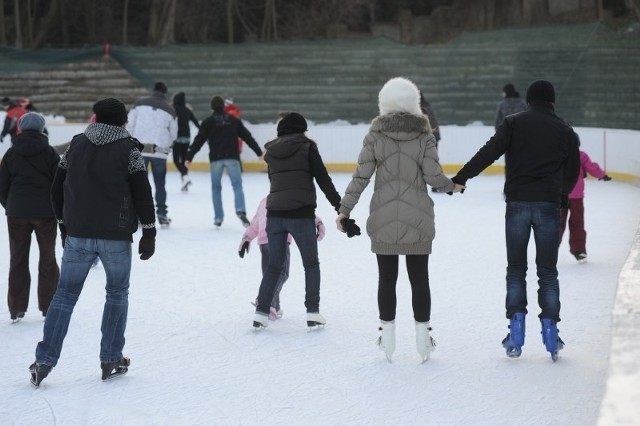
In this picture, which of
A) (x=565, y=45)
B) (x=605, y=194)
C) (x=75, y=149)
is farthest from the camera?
(x=565, y=45)

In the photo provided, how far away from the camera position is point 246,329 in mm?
7035

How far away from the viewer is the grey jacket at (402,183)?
5867 millimetres

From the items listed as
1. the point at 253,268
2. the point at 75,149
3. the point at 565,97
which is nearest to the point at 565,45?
the point at 565,97

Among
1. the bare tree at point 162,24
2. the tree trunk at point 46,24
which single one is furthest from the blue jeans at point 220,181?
the tree trunk at point 46,24

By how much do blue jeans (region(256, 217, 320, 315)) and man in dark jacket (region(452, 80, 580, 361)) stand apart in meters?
1.13

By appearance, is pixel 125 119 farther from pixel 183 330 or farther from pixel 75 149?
pixel 183 330

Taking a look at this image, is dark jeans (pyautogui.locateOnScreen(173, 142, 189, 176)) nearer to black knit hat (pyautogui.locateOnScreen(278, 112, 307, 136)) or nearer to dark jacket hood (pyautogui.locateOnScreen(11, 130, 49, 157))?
dark jacket hood (pyautogui.locateOnScreen(11, 130, 49, 157))

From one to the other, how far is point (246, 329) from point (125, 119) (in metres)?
1.87

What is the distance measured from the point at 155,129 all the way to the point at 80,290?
6391 millimetres

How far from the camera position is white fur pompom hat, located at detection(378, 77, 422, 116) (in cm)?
591

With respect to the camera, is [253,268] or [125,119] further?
[253,268]

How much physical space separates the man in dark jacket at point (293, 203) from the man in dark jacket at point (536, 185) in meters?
1.09

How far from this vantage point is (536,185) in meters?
5.89

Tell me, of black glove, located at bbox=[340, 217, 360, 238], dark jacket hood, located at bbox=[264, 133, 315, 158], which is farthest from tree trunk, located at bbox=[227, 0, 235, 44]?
black glove, located at bbox=[340, 217, 360, 238]
